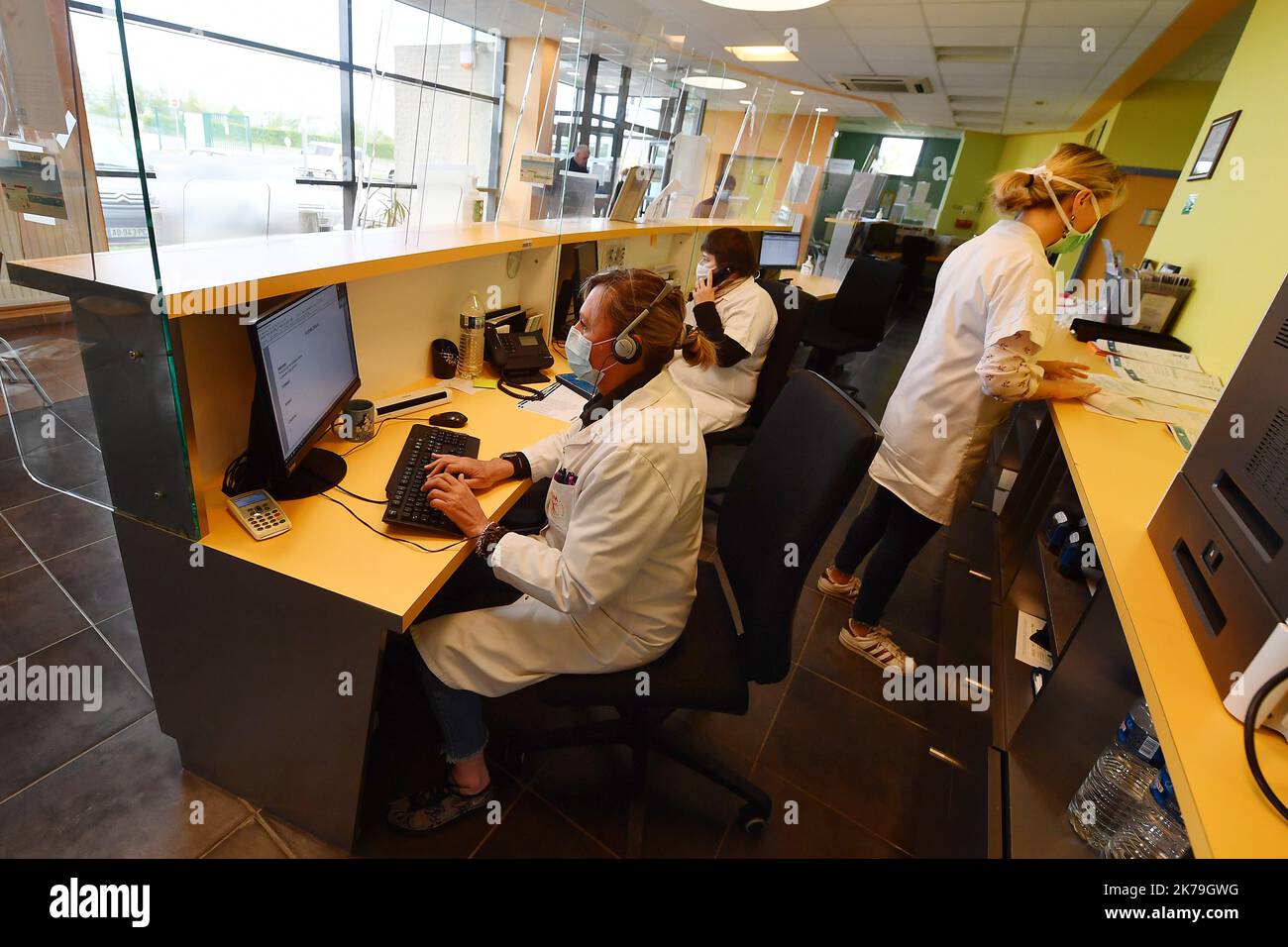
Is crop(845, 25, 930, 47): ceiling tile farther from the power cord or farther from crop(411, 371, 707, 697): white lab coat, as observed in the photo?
the power cord

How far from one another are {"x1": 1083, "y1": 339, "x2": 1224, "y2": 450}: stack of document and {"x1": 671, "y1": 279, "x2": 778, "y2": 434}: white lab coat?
1.17 metres

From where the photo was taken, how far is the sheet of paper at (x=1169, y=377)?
221 centimetres

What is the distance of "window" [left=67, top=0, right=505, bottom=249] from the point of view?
898 millimetres

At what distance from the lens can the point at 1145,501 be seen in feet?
4.66

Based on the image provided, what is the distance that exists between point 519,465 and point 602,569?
529mm

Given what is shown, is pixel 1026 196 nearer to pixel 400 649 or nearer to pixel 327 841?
pixel 400 649

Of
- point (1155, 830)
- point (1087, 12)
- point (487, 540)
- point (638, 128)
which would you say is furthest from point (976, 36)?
point (487, 540)

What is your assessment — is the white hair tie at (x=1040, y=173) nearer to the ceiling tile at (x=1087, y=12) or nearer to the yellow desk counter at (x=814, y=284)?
Answer: the yellow desk counter at (x=814, y=284)

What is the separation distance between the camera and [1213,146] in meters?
2.96

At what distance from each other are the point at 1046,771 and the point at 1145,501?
2.14ft

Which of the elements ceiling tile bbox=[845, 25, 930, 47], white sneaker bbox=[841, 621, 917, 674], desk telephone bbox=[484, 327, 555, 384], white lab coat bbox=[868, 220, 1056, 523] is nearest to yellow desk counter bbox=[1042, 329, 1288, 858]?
white lab coat bbox=[868, 220, 1056, 523]

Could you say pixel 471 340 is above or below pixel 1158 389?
below

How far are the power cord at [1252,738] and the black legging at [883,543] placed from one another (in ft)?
4.02

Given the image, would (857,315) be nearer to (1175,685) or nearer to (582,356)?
(582,356)
